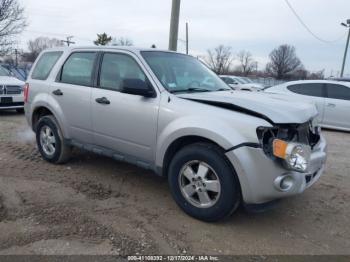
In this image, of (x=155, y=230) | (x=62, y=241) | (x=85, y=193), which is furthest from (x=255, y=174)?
(x=85, y=193)

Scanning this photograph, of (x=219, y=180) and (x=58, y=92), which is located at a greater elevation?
(x=58, y=92)

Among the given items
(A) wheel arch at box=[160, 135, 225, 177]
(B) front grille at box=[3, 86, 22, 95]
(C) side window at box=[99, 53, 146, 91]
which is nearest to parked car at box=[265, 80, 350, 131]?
(C) side window at box=[99, 53, 146, 91]

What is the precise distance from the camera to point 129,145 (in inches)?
177

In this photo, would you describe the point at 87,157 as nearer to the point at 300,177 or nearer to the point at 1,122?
the point at 300,177

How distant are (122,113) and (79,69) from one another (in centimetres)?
127

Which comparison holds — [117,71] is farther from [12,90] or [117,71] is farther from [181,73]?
[12,90]

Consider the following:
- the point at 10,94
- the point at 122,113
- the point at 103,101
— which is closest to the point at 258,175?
the point at 122,113

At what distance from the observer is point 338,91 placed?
33.5 feet

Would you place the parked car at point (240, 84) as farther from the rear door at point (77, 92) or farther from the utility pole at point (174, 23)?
the rear door at point (77, 92)

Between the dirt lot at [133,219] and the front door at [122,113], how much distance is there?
60cm

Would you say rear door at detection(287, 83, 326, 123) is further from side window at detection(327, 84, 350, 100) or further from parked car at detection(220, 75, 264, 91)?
parked car at detection(220, 75, 264, 91)

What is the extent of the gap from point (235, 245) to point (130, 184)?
6.34ft

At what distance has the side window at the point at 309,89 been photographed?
10430 mm

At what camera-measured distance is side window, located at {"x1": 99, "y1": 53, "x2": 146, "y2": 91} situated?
178 inches
